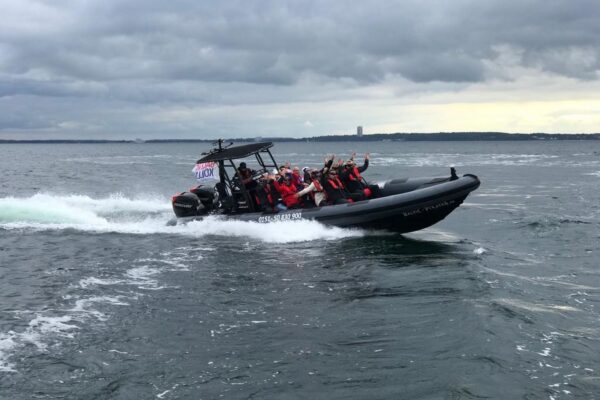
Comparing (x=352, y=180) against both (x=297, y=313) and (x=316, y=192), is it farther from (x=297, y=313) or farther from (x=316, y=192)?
(x=297, y=313)

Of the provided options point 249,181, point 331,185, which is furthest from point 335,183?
point 249,181

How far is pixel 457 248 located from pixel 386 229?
1.77 m

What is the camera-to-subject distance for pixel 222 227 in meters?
16.0

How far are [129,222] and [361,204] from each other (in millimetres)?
8027

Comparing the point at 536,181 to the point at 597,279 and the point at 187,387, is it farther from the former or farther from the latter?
the point at 187,387

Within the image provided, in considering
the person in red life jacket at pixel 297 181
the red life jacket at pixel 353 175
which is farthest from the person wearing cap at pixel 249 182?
the red life jacket at pixel 353 175

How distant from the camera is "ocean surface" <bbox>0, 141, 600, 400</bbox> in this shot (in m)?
6.75

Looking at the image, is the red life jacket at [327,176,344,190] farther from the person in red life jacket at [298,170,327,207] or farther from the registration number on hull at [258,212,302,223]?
the registration number on hull at [258,212,302,223]

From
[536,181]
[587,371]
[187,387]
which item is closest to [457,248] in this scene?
[587,371]

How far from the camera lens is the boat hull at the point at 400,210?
46.2ft

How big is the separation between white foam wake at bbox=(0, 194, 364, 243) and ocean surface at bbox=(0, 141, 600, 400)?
72mm

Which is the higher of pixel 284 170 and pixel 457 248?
pixel 284 170

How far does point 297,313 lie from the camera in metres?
9.10

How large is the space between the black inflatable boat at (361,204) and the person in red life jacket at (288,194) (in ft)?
1.22
